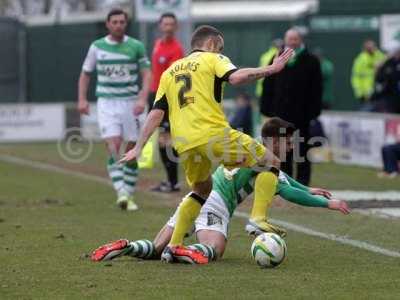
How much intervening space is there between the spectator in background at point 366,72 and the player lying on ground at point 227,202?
58.7 ft

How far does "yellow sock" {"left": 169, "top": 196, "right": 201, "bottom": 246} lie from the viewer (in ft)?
29.8

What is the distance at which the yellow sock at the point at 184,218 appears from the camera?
9.07m

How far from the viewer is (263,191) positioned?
30.2ft

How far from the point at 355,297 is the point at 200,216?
218 cm

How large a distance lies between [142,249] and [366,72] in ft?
63.7

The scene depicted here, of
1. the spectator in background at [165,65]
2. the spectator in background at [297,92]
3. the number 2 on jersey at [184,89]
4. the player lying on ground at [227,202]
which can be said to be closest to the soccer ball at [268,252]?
the player lying on ground at [227,202]

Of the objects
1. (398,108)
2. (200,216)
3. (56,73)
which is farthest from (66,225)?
(56,73)

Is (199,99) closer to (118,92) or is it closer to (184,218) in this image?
(184,218)

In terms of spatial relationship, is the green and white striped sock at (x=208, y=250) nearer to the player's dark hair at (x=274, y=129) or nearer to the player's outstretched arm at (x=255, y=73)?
the player's dark hair at (x=274, y=129)

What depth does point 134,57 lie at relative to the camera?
13.5m

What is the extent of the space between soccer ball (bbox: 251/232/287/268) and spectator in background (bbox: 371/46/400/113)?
14.1m

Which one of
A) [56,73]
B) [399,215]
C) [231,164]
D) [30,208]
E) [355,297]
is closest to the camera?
[355,297]

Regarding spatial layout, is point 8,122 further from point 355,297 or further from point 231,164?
point 355,297
